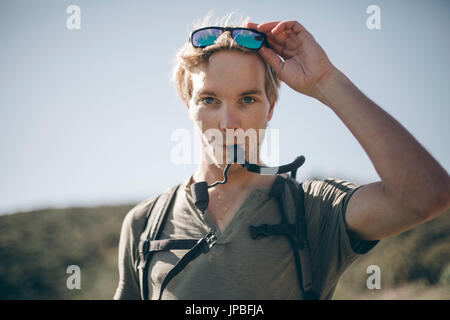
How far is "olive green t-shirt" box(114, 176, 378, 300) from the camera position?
8.18 ft

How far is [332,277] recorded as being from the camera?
256 centimetres

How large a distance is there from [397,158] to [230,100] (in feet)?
4.31

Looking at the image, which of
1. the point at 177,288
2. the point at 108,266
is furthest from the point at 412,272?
the point at 177,288

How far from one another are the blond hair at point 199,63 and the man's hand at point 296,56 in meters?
0.20

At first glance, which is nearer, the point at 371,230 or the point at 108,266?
the point at 371,230

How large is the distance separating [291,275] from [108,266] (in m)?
10.2

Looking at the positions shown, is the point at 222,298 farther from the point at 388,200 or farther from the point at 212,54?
the point at 212,54

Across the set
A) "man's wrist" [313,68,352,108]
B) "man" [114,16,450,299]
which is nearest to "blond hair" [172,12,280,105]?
"man" [114,16,450,299]

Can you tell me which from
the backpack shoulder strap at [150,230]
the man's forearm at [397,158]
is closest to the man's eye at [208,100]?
the backpack shoulder strap at [150,230]

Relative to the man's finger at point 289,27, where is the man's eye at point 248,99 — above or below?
below

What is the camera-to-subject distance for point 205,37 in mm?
3148

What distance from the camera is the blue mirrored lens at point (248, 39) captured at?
118 inches

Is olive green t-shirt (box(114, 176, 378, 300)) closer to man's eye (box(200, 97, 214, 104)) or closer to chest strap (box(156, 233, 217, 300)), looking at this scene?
chest strap (box(156, 233, 217, 300))

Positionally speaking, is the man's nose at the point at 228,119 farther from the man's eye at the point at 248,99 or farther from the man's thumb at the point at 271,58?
the man's thumb at the point at 271,58
